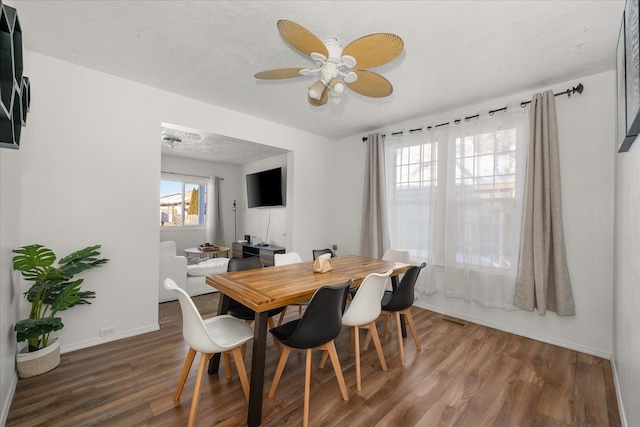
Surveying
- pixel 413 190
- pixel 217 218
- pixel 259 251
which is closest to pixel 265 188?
pixel 259 251

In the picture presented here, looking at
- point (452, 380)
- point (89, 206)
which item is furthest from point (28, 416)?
point (452, 380)

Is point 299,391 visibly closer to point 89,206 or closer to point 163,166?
point 89,206

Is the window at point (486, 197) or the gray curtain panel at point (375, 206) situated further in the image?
the gray curtain panel at point (375, 206)

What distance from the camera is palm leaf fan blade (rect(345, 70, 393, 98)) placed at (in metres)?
1.80

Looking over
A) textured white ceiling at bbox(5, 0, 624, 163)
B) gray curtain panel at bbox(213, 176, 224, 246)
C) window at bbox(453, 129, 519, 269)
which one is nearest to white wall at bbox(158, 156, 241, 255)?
gray curtain panel at bbox(213, 176, 224, 246)

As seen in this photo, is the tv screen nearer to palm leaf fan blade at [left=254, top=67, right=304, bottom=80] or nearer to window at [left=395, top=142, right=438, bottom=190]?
window at [left=395, top=142, right=438, bottom=190]

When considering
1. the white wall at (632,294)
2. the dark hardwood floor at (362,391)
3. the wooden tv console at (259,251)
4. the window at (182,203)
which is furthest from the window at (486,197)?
the window at (182,203)

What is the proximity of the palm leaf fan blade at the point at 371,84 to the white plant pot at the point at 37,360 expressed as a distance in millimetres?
3140

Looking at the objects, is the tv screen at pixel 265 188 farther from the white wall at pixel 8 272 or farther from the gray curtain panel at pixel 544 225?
the gray curtain panel at pixel 544 225

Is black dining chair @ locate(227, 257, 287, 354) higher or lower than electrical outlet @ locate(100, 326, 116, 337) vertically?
higher

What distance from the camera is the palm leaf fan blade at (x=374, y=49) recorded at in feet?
4.72

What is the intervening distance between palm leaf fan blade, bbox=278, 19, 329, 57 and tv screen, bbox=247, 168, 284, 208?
389 centimetres

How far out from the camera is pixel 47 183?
2.31 meters

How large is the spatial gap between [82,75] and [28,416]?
272 cm
